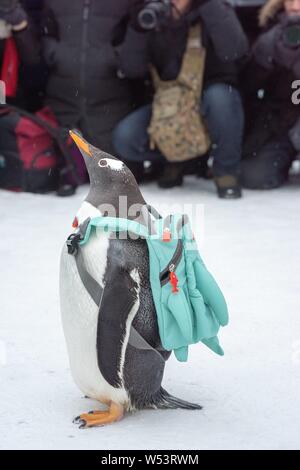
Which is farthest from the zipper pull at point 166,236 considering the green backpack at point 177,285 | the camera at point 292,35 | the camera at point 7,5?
the camera at point 7,5

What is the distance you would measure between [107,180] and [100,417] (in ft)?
1.33

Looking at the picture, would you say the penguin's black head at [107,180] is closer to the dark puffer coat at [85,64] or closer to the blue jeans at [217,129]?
the blue jeans at [217,129]

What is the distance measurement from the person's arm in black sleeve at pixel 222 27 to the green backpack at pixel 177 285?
1.81 metres

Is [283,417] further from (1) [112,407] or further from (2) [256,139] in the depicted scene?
(2) [256,139]

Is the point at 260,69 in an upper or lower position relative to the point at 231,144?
upper

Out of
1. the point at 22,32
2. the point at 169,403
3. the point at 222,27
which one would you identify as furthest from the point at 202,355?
the point at 22,32

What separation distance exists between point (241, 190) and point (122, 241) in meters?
1.97

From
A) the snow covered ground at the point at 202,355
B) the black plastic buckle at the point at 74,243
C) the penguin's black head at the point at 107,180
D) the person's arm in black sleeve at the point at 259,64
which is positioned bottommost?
the snow covered ground at the point at 202,355

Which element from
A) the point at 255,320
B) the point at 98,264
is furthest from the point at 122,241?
the point at 255,320

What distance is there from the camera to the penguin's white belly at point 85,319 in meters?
1.37

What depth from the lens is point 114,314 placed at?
1374 mm

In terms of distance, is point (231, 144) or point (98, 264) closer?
point (98, 264)

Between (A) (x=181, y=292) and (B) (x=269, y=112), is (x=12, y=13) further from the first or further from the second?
(A) (x=181, y=292)

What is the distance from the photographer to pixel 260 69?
341cm
